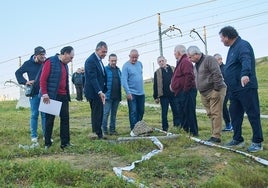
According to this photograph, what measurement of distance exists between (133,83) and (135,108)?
508 millimetres

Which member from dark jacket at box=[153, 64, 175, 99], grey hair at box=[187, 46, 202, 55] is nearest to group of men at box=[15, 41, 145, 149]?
dark jacket at box=[153, 64, 175, 99]

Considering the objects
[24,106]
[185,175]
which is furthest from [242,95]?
[24,106]

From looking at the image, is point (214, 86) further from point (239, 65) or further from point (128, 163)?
point (128, 163)

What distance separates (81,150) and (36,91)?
1445 mm

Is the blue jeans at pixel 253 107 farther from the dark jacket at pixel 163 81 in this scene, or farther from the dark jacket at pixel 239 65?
the dark jacket at pixel 163 81

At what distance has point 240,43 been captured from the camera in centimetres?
632

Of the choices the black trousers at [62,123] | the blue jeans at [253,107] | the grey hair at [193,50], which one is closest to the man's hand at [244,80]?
the blue jeans at [253,107]

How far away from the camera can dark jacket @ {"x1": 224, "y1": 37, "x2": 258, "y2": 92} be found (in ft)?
19.9

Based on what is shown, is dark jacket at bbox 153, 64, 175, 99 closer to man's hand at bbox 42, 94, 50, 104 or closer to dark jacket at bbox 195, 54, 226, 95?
dark jacket at bbox 195, 54, 226, 95

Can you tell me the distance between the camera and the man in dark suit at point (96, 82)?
702 centimetres

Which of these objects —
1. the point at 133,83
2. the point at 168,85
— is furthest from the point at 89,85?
the point at 168,85

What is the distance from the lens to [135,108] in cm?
819

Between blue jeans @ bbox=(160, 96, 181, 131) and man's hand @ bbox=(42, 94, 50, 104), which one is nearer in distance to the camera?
man's hand @ bbox=(42, 94, 50, 104)

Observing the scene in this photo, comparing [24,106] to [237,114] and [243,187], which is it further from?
[243,187]
